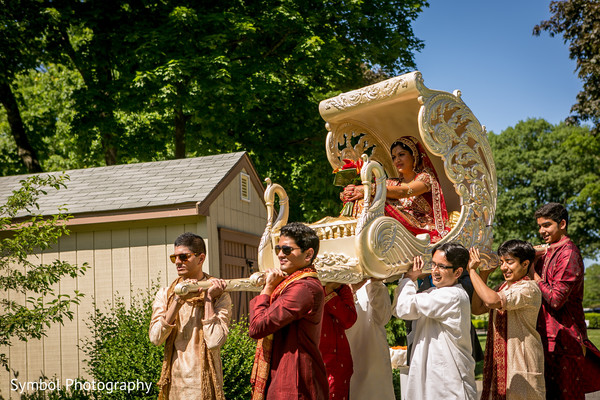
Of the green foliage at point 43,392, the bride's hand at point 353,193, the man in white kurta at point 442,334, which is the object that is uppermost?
the bride's hand at point 353,193

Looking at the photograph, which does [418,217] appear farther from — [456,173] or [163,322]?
[163,322]

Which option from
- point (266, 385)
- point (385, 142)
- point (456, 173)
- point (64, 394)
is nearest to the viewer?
point (266, 385)

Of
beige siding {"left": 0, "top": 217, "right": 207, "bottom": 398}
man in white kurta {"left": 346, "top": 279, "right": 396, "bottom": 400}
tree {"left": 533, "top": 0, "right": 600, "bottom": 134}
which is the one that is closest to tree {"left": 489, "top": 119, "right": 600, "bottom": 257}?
tree {"left": 533, "top": 0, "right": 600, "bottom": 134}

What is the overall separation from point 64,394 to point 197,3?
10.8 metres

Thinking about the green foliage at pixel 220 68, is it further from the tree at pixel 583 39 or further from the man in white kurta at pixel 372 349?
the man in white kurta at pixel 372 349

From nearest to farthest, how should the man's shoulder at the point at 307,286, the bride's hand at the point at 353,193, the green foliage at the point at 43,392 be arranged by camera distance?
1. the man's shoulder at the point at 307,286
2. the bride's hand at the point at 353,193
3. the green foliage at the point at 43,392

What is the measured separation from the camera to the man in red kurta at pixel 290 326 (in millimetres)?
4102

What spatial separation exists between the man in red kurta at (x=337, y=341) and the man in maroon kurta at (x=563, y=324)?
1.61 metres

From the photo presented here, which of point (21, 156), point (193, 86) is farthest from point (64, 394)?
point (21, 156)

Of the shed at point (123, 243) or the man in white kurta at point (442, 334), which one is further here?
the shed at point (123, 243)

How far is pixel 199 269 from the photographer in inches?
192

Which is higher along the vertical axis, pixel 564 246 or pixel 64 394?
pixel 564 246

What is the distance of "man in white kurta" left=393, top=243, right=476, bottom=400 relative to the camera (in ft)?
16.3

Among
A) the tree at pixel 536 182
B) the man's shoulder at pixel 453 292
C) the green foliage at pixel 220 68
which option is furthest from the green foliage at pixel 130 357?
the tree at pixel 536 182
